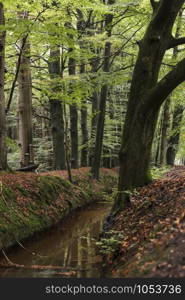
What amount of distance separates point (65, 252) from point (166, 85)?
4388 mm

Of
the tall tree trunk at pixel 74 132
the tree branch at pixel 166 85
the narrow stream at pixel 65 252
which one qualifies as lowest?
the narrow stream at pixel 65 252

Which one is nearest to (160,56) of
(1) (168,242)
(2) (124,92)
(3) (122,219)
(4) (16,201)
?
(3) (122,219)

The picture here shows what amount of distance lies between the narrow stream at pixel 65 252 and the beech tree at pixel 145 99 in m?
1.39

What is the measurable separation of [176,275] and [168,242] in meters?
0.81

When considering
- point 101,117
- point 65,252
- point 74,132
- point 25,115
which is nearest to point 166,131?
point 101,117

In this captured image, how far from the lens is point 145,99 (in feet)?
23.4

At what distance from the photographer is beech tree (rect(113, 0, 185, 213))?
7098 millimetres

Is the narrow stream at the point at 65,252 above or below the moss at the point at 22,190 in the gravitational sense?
below

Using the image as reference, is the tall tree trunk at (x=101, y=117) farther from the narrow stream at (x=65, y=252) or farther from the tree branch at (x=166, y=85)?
the tree branch at (x=166, y=85)

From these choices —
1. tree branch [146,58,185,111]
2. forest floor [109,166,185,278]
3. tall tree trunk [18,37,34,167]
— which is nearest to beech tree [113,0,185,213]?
tree branch [146,58,185,111]

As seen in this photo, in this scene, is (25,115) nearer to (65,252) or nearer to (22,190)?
(22,190)

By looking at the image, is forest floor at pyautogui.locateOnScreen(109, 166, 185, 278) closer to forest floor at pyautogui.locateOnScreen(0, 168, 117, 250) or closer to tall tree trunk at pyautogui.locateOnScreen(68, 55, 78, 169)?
forest floor at pyautogui.locateOnScreen(0, 168, 117, 250)

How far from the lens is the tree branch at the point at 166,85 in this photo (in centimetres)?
661

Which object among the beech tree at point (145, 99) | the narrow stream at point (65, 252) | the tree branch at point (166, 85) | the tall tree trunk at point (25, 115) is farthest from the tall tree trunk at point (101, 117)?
the tree branch at point (166, 85)
